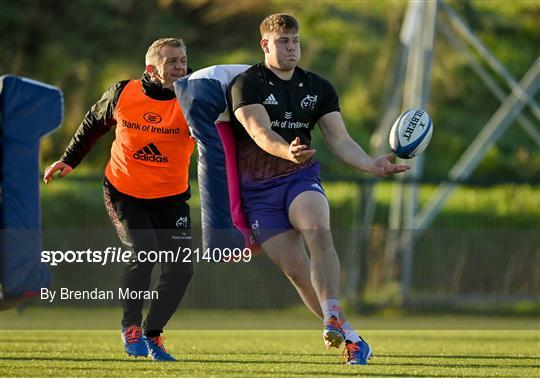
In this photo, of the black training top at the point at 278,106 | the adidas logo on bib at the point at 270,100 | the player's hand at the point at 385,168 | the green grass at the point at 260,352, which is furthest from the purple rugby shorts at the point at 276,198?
the green grass at the point at 260,352

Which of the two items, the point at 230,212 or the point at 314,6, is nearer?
the point at 230,212

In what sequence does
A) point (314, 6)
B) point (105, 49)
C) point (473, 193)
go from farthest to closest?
point (314, 6)
point (105, 49)
point (473, 193)

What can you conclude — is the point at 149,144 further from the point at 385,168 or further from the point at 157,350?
the point at 385,168

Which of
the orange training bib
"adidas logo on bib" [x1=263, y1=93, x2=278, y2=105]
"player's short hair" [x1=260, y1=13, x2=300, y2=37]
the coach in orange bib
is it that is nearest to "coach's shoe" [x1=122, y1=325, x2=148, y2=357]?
the coach in orange bib

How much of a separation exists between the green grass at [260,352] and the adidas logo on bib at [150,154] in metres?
1.30

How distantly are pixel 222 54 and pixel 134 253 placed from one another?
605 inches

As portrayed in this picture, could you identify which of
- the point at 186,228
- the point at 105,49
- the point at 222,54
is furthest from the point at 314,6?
the point at 186,228

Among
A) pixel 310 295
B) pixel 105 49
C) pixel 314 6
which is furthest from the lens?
Answer: pixel 314 6

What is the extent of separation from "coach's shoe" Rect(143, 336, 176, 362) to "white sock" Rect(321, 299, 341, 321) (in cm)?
114

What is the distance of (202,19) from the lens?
23.1 metres

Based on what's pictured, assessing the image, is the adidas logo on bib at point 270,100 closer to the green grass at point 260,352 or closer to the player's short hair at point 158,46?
the player's short hair at point 158,46

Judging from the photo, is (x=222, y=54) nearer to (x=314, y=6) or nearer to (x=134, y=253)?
(x=314, y=6)

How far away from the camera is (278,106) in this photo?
748cm

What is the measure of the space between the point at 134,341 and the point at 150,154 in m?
1.22
